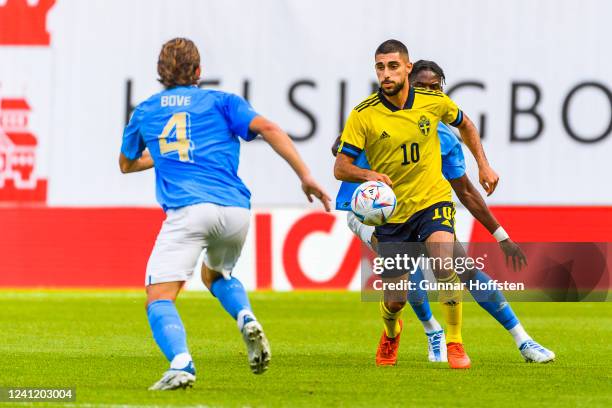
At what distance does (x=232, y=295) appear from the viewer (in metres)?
7.84

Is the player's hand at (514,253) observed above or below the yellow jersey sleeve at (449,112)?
below

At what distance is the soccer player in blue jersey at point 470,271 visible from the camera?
384 inches

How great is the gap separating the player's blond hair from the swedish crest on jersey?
6.87 feet

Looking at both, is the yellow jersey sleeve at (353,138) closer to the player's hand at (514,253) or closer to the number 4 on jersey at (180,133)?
the player's hand at (514,253)

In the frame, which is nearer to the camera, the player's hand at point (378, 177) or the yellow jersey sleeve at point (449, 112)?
the player's hand at point (378, 177)

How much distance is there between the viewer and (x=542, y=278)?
1853cm

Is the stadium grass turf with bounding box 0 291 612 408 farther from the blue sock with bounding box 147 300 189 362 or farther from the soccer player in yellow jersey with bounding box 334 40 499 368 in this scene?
the soccer player in yellow jersey with bounding box 334 40 499 368

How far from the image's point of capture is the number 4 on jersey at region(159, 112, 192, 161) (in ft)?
25.0

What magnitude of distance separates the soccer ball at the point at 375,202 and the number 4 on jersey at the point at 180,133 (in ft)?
5.64


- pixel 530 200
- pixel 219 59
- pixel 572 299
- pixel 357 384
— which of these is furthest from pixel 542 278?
pixel 357 384

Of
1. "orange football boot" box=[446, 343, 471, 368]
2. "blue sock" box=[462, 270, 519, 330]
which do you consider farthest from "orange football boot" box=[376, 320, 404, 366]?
"blue sock" box=[462, 270, 519, 330]

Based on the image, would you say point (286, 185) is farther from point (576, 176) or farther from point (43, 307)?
point (43, 307)

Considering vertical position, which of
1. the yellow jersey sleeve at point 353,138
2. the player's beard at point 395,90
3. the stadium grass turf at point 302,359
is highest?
the player's beard at point 395,90

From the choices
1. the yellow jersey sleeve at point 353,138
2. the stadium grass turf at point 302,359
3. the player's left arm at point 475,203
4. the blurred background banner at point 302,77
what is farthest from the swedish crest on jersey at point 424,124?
the blurred background banner at point 302,77
